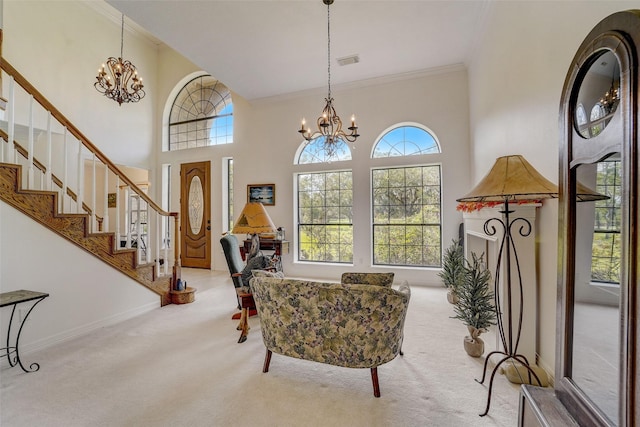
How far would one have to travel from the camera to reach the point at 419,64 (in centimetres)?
468

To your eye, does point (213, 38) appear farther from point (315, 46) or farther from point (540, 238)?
point (540, 238)

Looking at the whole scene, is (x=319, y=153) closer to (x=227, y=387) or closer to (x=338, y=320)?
(x=338, y=320)

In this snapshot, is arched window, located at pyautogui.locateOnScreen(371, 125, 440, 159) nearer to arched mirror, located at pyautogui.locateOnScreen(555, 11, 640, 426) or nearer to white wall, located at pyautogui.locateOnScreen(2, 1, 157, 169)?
arched mirror, located at pyautogui.locateOnScreen(555, 11, 640, 426)

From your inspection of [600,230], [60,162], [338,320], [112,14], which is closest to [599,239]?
[600,230]

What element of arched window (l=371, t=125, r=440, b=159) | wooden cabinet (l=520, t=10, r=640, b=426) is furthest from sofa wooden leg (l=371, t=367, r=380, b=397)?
arched window (l=371, t=125, r=440, b=159)

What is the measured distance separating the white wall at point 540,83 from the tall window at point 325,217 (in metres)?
2.81

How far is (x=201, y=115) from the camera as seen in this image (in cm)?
683

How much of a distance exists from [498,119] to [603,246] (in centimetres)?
265

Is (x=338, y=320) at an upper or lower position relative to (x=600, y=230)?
lower

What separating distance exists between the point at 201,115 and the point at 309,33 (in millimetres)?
4054

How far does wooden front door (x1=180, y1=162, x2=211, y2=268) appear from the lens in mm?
6566

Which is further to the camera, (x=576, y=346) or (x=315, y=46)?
(x=315, y=46)

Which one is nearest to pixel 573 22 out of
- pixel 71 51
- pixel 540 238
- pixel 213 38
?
pixel 540 238

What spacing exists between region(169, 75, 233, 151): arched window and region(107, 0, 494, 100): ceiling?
1612 mm
